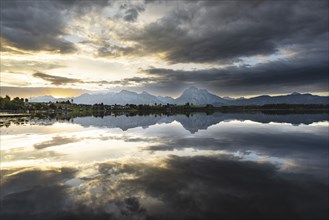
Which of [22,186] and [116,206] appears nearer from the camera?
[116,206]

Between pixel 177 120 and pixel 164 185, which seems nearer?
pixel 164 185

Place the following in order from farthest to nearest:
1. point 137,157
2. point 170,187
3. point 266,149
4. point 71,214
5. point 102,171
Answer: point 266,149 → point 137,157 → point 102,171 → point 170,187 → point 71,214

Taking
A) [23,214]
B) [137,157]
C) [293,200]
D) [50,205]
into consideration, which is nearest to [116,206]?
[50,205]

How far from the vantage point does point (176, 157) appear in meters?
34.6

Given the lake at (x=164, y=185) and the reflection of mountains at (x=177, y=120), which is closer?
the lake at (x=164, y=185)

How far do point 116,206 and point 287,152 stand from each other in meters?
30.9

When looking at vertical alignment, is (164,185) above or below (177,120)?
below

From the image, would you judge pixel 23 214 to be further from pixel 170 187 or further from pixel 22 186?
pixel 170 187

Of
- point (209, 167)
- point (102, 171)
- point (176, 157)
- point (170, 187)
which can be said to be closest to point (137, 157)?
point (176, 157)

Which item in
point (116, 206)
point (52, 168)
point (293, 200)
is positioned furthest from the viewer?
point (52, 168)

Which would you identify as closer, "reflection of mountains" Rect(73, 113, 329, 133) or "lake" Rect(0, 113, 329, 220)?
"lake" Rect(0, 113, 329, 220)

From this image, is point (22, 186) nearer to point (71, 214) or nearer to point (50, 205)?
point (50, 205)

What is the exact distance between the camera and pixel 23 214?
16.2 meters

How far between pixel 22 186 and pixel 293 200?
2230 centimetres
